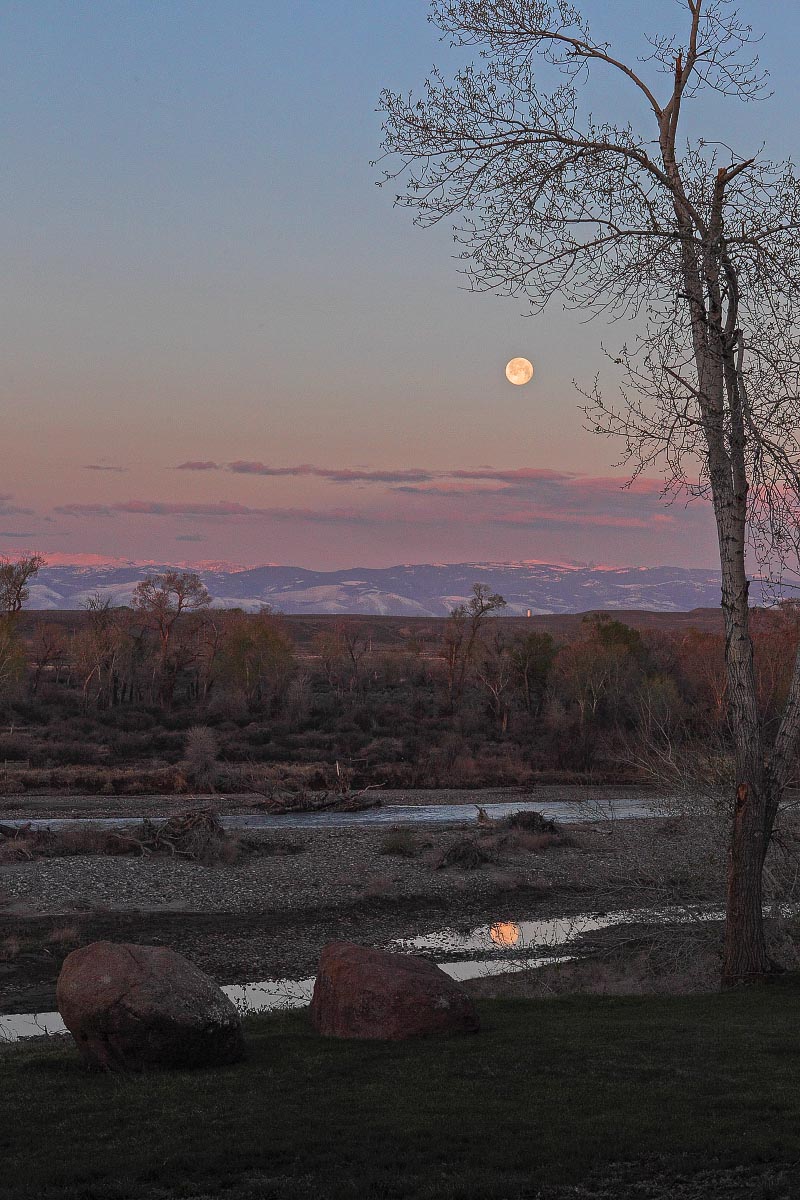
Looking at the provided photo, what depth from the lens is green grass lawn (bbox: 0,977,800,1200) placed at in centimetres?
716

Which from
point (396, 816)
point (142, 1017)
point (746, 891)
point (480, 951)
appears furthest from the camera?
point (396, 816)

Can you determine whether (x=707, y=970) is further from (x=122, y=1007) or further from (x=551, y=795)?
(x=551, y=795)

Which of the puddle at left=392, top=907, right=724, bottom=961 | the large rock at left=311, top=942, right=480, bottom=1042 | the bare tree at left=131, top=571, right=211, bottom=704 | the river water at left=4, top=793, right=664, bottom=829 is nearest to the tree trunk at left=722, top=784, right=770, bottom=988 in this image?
the large rock at left=311, top=942, right=480, bottom=1042

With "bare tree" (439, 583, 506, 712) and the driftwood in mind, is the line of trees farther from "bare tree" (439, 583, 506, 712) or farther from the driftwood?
the driftwood

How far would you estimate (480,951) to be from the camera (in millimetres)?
23141

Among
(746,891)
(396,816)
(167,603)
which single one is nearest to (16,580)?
(167,603)

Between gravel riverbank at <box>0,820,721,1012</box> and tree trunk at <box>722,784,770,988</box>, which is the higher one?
tree trunk at <box>722,784,770,988</box>

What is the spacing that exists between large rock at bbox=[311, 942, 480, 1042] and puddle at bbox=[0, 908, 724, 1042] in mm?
4380

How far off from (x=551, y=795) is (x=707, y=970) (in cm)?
3616

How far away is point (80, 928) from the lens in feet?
78.8

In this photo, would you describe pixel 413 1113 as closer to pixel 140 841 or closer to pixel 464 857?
pixel 464 857

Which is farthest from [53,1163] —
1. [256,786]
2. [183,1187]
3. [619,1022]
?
[256,786]

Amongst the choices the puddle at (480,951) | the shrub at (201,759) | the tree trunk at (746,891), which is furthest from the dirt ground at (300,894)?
the shrub at (201,759)

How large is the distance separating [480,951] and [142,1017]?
46.0 feet
